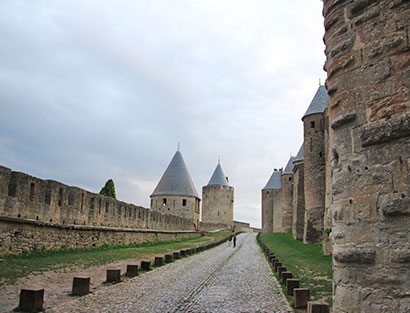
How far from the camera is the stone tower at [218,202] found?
166ft

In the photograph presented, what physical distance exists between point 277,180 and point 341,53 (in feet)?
152

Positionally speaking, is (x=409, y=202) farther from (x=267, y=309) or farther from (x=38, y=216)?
(x=38, y=216)

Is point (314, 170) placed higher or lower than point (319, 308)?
higher

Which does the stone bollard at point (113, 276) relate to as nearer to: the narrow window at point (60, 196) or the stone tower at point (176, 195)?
the narrow window at point (60, 196)

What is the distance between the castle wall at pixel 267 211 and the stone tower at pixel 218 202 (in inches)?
193

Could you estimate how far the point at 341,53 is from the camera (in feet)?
10.6

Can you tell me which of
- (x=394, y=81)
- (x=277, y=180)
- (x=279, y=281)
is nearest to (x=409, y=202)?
(x=394, y=81)

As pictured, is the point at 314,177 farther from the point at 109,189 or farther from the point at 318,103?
the point at 109,189

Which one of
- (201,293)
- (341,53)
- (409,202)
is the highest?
(341,53)

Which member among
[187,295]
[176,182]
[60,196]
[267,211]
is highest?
[176,182]

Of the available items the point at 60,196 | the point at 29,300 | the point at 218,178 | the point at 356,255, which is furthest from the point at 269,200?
the point at 356,255

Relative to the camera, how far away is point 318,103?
22438mm

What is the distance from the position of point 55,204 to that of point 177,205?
98.5 feet

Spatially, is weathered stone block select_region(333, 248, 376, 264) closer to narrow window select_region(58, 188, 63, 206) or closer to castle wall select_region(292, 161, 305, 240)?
narrow window select_region(58, 188, 63, 206)
